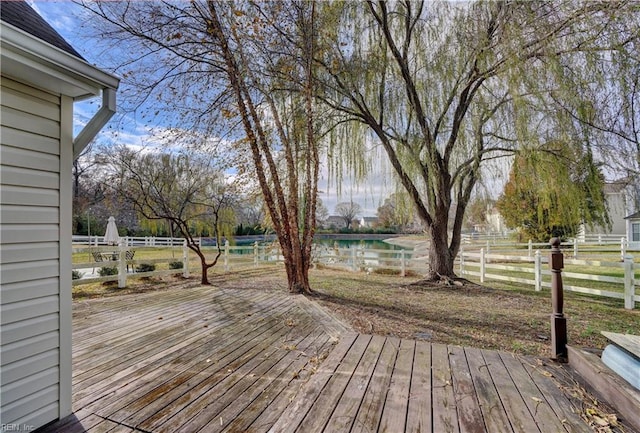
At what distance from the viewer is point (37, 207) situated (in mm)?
1599

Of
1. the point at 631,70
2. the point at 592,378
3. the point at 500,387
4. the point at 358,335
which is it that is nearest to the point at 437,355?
the point at 500,387

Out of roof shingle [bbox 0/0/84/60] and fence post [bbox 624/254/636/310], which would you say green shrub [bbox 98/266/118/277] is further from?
fence post [bbox 624/254/636/310]

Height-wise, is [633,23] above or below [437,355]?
above

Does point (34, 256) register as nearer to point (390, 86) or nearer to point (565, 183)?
point (390, 86)

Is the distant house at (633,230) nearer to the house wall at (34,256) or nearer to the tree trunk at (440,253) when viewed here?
the tree trunk at (440,253)

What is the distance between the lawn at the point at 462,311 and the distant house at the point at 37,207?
2.73 metres

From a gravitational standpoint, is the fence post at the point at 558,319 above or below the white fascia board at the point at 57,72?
below

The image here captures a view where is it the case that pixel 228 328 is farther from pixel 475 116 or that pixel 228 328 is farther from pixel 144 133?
pixel 475 116

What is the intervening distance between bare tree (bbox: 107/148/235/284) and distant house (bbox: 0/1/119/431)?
14.3ft

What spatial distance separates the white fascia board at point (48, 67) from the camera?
1.32 m

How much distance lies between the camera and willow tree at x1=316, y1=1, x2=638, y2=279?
5.25 m

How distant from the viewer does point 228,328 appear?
3264 mm

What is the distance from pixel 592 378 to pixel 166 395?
9.35 feet

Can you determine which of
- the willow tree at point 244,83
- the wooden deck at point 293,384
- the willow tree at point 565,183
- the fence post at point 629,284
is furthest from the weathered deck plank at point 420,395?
the willow tree at point 565,183
